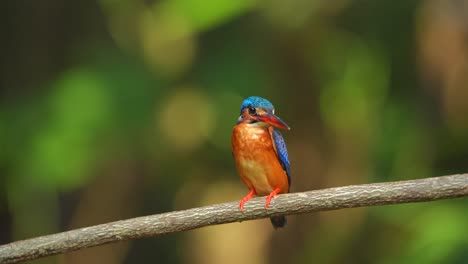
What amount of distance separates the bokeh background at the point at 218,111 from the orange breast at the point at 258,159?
7.95ft

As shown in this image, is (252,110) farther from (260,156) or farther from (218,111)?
(218,111)

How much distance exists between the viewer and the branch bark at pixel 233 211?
9.47 ft

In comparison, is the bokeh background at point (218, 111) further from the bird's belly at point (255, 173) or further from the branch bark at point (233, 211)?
the branch bark at point (233, 211)

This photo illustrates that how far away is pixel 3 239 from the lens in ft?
23.7

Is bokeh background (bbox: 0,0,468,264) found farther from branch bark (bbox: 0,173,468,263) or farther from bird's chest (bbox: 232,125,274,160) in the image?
branch bark (bbox: 0,173,468,263)

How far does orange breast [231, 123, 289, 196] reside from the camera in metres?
3.69

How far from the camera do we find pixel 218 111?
270 inches

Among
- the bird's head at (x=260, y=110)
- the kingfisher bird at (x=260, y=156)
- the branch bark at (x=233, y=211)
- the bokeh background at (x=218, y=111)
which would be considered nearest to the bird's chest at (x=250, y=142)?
the kingfisher bird at (x=260, y=156)

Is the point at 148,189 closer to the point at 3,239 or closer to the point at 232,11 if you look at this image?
the point at 3,239

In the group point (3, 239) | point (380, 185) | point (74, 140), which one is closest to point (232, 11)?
point (74, 140)

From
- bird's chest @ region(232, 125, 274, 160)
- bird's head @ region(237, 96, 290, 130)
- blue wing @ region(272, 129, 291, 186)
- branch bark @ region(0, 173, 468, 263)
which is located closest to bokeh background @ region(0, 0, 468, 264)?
blue wing @ region(272, 129, 291, 186)

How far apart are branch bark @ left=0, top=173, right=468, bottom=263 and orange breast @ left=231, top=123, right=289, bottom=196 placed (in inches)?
27.0

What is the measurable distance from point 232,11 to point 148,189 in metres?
1.95

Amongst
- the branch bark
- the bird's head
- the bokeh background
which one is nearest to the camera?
the branch bark
